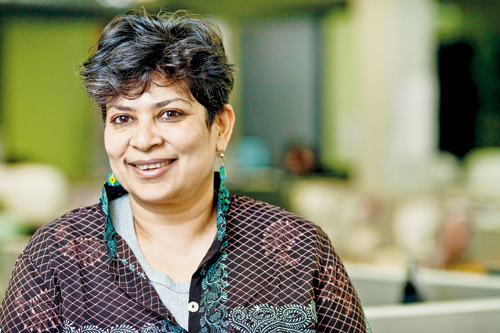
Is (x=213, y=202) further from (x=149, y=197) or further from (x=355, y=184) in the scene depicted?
(x=355, y=184)

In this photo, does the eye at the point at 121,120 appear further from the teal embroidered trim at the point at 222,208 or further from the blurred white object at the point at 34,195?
the blurred white object at the point at 34,195

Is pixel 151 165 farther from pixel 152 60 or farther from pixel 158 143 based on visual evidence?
pixel 152 60

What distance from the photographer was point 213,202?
1369 mm

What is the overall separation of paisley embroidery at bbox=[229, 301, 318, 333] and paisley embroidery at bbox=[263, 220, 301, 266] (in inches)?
4.1

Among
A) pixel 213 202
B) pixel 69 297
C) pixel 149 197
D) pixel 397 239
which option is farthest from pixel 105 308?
pixel 397 239

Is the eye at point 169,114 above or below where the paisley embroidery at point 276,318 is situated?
above

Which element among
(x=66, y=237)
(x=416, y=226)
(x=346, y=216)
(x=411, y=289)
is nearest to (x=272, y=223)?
(x=66, y=237)

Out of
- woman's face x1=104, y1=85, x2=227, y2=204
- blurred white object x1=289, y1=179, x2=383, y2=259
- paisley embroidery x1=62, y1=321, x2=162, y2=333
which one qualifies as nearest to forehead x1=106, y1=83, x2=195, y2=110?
woman's face x1=104, y1=85, x2=227, y2=204

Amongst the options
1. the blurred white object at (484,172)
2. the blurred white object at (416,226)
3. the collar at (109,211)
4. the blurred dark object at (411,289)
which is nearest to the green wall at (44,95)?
the blurred white object at (484,172)

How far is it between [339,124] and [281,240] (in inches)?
291

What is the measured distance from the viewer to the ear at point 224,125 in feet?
4.23

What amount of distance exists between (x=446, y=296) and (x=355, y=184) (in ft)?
15.3

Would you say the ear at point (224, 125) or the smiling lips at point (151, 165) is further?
the ear at point (224, 125)

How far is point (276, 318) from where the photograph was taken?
47.8 inches
